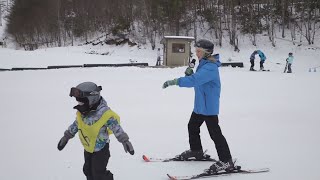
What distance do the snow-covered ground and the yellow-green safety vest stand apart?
1.10 m

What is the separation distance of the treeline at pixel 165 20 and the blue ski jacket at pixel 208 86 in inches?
1183

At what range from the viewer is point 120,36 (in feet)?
127

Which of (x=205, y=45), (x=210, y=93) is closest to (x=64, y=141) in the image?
(x=210, y=93)

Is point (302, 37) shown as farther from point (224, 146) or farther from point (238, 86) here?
point (224, 146)

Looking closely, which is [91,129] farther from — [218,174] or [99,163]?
[218,174]

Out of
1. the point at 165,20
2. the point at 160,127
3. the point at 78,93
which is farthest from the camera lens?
the point at 165,20

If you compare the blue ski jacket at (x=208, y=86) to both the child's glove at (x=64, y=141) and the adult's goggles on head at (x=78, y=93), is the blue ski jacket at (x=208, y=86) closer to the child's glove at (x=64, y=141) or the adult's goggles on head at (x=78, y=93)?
the adult's goggles on head at (x=78, y=93)

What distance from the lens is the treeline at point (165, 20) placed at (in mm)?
34469

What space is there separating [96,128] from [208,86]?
155 cm

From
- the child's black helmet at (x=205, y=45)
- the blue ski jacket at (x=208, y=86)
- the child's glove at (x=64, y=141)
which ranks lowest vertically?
the child's glove at (x=64, y=141)

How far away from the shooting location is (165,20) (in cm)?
3828

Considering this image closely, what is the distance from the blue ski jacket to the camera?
3722 millimetres

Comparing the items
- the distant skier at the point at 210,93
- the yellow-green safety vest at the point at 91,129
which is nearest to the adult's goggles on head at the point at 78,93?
the yellow-green safety vest at the point at 91,129

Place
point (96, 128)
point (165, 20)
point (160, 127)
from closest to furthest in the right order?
point (96, 128) → point (160, 127) → point (165, 20)
